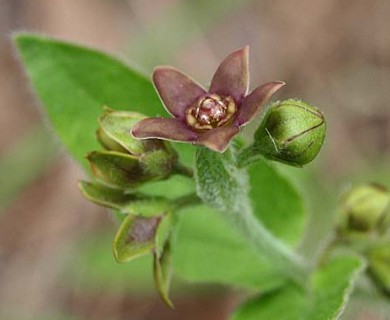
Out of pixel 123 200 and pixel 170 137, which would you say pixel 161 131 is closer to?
pixel 170 137

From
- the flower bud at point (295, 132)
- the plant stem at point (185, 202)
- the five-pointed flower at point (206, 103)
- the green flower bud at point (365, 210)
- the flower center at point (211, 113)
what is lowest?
the green flower bud at point (365, 210)

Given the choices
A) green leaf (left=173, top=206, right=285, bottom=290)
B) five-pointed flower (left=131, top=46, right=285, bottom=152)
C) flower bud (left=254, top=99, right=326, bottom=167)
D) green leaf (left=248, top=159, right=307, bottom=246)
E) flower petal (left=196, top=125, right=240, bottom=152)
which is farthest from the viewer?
green leaf (left=173, top=206, right=285, bottom=290)

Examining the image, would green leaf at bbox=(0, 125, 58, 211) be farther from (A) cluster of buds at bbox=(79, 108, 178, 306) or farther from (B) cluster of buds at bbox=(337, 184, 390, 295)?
(A) cluster of buds at bbox=(79, 108, 178, 306)

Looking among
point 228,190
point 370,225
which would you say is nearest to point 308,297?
point 370,225

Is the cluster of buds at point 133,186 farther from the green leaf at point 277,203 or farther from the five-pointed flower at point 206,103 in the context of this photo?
the green leaf at point 277,203

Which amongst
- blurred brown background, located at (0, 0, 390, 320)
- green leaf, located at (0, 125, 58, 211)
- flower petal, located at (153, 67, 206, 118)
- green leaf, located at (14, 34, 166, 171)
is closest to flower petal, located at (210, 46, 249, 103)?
flower petal, located at (153, 67, 206, 118)

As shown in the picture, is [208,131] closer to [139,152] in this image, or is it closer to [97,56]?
[139,152]

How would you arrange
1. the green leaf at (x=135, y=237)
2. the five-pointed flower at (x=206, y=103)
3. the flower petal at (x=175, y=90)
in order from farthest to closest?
1. the green leaf at (x=135, y=237)
2. the flower petal at (x=175, y=90)
3. the five-pointed flower at (x=206, y=103)

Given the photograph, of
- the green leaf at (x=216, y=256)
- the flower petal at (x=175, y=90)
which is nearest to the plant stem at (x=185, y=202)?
the flower petal at (x=175, y=90)
